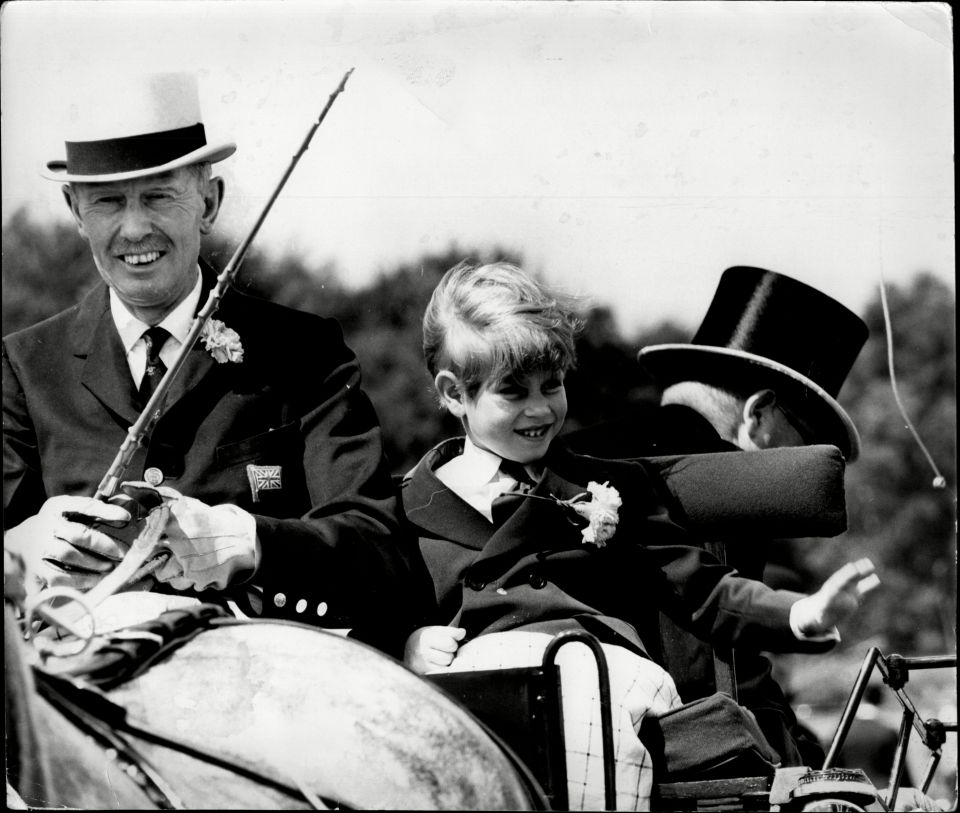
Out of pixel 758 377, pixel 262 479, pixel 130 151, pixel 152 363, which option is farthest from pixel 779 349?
pixel 130 151

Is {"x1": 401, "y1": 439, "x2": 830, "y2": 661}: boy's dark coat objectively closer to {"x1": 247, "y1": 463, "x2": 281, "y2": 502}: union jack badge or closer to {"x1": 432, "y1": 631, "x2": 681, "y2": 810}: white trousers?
{"x1": 432, "y1": 631, "x2": 681, "y2": 810}: white trousers

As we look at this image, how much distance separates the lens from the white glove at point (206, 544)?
3254mm

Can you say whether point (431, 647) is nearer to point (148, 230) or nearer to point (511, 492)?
point (511, 492)

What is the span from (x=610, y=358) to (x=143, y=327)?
133cm

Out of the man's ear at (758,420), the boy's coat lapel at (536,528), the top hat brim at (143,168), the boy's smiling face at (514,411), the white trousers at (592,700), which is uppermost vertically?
the top hat brim at (143,168)

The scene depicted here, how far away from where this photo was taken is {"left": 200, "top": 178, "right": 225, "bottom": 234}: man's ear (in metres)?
3.45

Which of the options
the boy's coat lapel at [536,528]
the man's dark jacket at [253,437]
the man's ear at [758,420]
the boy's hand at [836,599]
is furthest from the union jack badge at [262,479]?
the man's ear at [758,420]

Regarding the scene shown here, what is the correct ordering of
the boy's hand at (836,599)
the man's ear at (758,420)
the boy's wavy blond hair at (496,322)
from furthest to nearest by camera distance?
the man's ear at (758,420) < the boy's wavy blond hair at (496,322) < the boy's hand at (836,599)

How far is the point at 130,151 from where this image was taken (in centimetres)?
339

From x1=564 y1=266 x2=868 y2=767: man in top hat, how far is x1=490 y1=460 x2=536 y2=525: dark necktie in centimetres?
37

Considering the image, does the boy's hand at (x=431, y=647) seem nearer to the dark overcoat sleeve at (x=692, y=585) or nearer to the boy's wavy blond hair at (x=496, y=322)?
the dark overcoat sleeve at (x=692, y=585)

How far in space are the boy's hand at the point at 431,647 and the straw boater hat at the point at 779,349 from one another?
1.08 meters

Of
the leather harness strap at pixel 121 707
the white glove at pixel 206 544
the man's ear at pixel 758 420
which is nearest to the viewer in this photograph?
A: the leather harness strap at pixel 121 707

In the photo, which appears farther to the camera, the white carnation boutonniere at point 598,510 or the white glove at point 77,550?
the white carnation boutonniere at point 598,510
